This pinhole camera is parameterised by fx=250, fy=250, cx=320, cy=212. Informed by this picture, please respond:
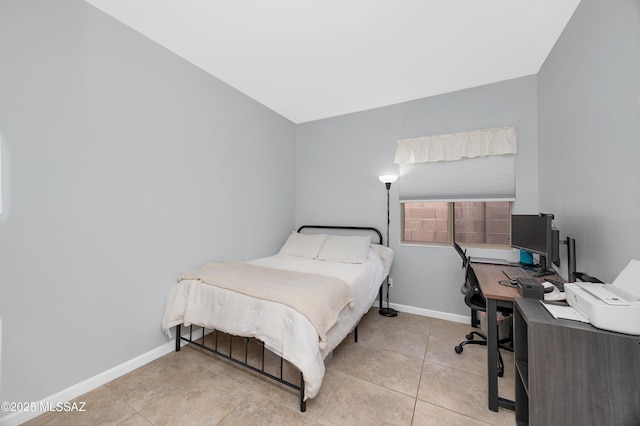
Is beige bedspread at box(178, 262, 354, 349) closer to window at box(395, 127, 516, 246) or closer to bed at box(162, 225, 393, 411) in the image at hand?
bed at box(162, 225, 393, 411)

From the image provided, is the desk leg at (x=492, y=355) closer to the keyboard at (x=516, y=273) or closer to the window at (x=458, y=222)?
the keyboard at (x=516, y=273)

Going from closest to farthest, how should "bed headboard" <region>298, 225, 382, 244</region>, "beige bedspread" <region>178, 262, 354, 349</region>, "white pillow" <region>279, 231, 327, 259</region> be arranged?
"beige bedspread" <region>178, 262, 354, 349</region>, "white pillow" <region>279, 231, 327, 259</region>, "bed headboard" <region>298, 225, 382, 244</region>

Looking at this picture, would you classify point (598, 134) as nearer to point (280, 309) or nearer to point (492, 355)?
point (492, 355)

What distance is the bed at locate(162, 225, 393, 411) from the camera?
1626 millimetres

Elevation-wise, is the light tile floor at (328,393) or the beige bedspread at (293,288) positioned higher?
the beige bedspread at (293,288)

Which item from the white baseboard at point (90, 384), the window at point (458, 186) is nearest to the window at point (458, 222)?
the window at point (458, 186)

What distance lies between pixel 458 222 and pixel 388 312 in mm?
1443

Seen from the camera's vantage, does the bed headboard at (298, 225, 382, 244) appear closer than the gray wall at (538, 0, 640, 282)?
No

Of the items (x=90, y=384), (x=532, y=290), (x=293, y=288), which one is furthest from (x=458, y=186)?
(x=90, y=384)

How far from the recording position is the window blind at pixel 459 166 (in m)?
2.79

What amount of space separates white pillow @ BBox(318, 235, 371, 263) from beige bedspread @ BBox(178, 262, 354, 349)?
84 cm

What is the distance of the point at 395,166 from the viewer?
11.0 feet

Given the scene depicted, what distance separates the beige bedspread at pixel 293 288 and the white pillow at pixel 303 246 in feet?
3.06

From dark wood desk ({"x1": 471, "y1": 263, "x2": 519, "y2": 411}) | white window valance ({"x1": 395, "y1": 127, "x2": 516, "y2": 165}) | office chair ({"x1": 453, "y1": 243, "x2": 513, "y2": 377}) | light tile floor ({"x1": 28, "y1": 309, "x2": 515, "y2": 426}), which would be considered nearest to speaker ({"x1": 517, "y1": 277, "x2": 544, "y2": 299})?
dark wood desk ({"x1": 471, "y1": 263, "x2": 519, "y2": 411})
